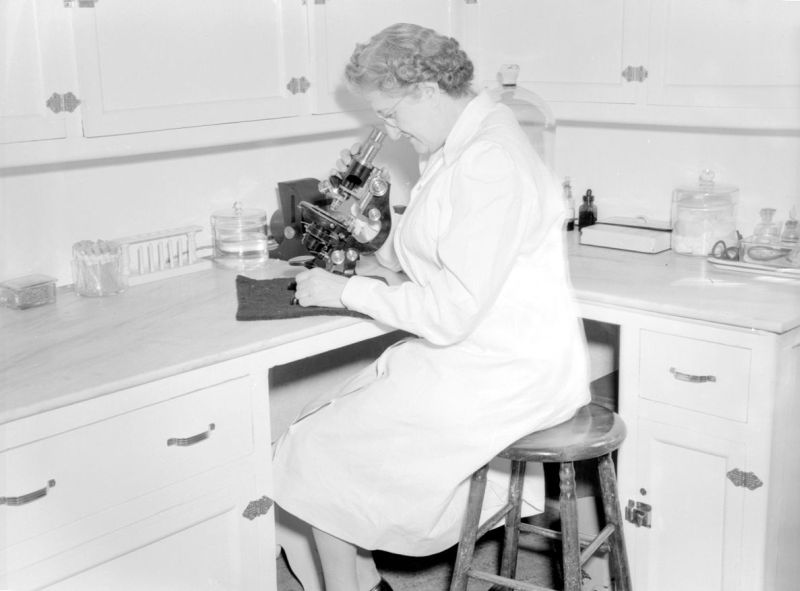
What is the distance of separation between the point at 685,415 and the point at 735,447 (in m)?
0.14

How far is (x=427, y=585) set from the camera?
114 inches

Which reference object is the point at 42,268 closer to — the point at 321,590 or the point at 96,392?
the point at 96,392

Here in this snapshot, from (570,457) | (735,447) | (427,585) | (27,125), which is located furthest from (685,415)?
(27,125)

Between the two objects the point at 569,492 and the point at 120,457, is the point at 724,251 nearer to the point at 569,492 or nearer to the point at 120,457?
the point at 569,492

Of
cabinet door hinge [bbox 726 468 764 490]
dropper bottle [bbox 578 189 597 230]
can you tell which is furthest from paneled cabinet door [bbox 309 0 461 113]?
cabinet door hinge [bbox 726 468 764 490]

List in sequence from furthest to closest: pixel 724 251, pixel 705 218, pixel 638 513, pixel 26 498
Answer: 1. pixel 705 218
2. pixel 724 251
3. pixel 638 513
4. pixel 26 498

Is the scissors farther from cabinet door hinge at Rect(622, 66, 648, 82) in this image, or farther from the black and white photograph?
cabinet door hinge at Rect(622, 66, 648, 82)

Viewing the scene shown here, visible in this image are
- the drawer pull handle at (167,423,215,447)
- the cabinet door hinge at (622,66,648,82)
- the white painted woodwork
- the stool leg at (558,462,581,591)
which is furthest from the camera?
the cabinet door hinge at (622,66,648,82)

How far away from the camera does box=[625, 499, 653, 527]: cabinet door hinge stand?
2.57 m

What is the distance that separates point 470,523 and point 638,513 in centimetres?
55

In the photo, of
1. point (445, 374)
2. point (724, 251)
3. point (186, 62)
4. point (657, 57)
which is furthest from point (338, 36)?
point (724, 251)

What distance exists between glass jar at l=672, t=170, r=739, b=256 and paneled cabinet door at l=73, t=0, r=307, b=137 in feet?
3.75

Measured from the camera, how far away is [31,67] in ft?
7.23

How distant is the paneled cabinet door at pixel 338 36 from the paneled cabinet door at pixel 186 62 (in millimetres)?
48
